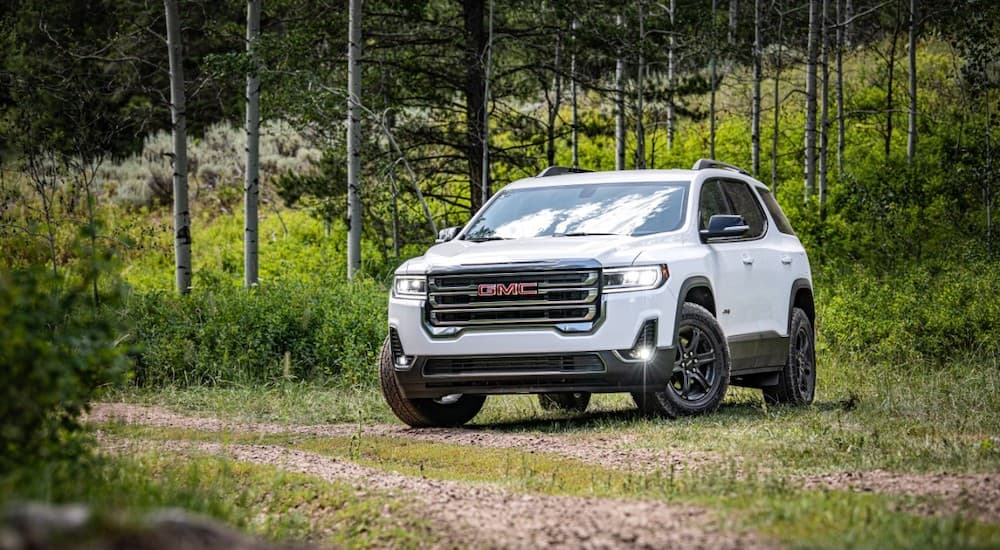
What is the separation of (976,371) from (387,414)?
638 cm

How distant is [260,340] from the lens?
1452cm

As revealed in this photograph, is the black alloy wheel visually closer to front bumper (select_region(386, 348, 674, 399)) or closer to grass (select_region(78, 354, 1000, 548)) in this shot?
grass (select_region(78, 354, 1000, 548))

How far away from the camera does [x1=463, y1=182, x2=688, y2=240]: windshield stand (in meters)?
10.5

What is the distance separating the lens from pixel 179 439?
958 centimetres

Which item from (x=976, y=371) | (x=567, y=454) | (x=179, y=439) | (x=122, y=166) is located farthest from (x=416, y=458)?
(x=122, y=166)

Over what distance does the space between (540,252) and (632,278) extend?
74 centimetres

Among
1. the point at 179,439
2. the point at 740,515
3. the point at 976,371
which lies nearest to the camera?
the point at 740,515

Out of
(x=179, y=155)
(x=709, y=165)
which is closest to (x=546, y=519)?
(x=709, y=165)

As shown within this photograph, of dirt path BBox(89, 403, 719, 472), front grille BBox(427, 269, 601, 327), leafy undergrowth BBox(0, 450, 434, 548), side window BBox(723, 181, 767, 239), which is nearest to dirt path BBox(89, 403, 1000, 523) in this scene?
dirt path BBox(89, 403, 719, 472)

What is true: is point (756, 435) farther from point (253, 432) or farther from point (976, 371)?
point (976, 371)

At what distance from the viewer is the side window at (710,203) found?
35.6 ft

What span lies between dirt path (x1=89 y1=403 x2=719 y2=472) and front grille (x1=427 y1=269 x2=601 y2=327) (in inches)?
35.8

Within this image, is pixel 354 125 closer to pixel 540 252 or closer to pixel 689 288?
pixel 540 252

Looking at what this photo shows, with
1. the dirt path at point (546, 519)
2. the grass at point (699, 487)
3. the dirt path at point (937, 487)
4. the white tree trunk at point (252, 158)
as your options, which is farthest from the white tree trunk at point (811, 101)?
the dirt path at point (546, 519)
